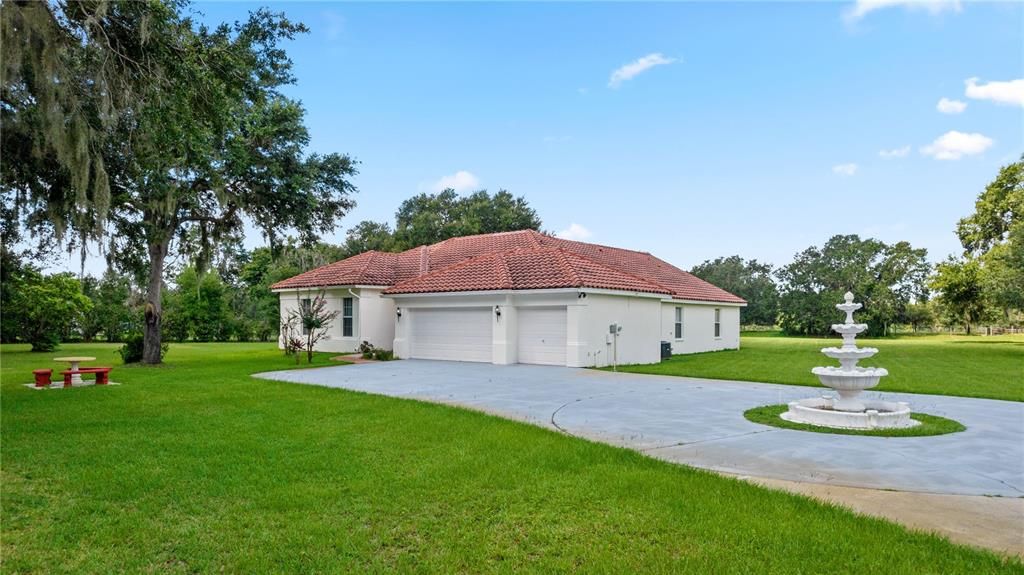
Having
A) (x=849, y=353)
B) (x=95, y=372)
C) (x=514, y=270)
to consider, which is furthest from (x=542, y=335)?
(x=95, y=372)

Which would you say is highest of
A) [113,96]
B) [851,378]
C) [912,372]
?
[113,96]

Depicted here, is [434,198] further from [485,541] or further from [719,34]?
[485,541]

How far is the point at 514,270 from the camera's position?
19.2 meters

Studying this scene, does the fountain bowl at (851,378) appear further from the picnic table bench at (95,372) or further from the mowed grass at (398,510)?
the picnic table bench at (95,372)

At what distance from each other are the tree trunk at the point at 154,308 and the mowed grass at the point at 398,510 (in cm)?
1125

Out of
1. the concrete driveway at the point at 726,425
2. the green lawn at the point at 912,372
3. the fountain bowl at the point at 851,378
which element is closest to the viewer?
the concrete driveway at the point at 726,425

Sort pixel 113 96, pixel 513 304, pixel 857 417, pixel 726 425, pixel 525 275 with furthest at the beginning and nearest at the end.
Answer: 1. pixel 525 275
2. pixel 513 304
3. pixel 726 425
4. pixel 857 417
5. pixel 113 96

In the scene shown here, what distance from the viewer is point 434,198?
40406 mm

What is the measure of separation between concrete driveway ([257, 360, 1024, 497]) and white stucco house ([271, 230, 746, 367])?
2692mm

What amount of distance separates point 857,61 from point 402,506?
53.4 feet

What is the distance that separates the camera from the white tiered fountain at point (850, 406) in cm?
802

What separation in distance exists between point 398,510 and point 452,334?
595 inches

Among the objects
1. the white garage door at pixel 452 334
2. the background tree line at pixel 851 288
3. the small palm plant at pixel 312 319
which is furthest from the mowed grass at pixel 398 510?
the background tree line at pixel 851 288

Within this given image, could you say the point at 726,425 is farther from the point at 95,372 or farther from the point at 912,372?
the point at 95,372
